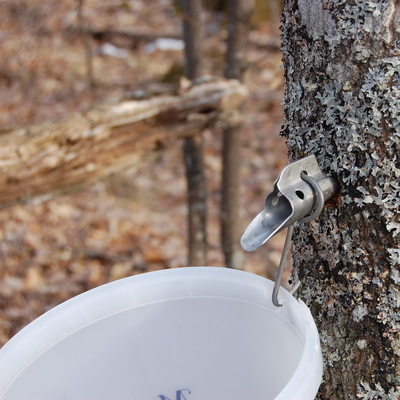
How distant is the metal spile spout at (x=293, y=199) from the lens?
658 mm

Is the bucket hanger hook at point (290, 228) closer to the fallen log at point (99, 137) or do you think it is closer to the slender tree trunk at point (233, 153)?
→ the fallen log at point (99, 137)

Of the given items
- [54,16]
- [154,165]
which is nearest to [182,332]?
[154,165]

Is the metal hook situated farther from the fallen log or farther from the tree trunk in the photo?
the fallen log

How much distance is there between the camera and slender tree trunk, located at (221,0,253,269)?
2041 mm

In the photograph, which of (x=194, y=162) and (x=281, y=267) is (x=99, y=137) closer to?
(x=194, y=162)

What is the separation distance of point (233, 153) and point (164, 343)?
1480 millimetres

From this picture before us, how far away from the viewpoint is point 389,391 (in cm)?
72

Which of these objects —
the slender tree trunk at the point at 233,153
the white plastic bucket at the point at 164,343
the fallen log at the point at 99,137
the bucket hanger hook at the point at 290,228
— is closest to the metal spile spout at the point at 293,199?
the bucket hanger hook at the point at 290,228

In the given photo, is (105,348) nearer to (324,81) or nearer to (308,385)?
(308,385)

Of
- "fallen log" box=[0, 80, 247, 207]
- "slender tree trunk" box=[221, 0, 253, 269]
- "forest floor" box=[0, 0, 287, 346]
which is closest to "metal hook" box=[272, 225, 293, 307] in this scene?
"fallen log" box=[0, 80, 247, 207]

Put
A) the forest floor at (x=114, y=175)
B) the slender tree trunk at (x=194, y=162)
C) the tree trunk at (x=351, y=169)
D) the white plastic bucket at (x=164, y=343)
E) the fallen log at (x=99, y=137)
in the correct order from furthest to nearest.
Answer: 1. the forest floor at (x=114, y=175)
2. the slender tree trunk at (x=194, y=162)
3. the fallen log at (x=99, y=137)
4. the white plastic bucket at (x=164, y=343)
5. the tree trunk at (x=351, y=169)

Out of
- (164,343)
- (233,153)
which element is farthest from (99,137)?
(164,343)

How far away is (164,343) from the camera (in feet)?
2.89

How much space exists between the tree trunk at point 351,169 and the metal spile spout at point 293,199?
3cm
